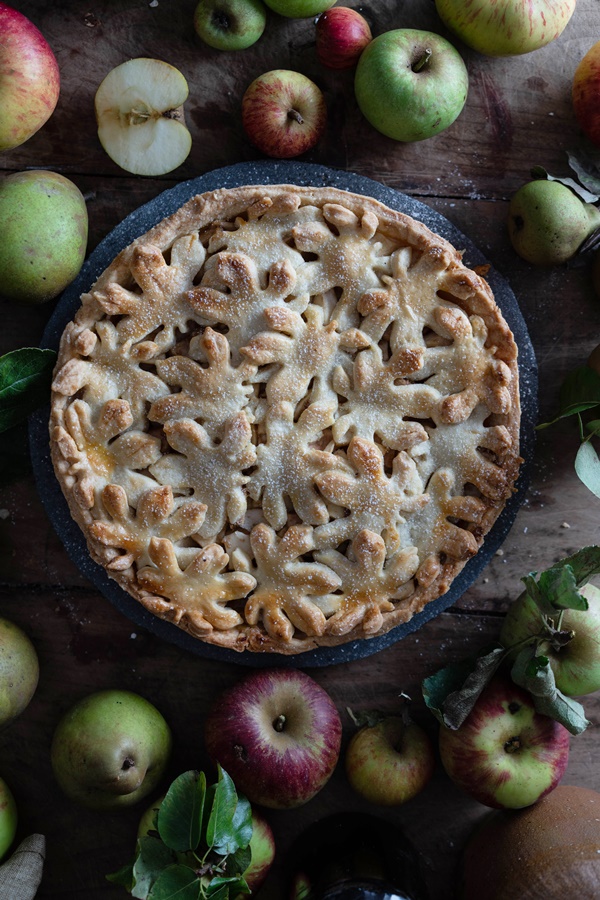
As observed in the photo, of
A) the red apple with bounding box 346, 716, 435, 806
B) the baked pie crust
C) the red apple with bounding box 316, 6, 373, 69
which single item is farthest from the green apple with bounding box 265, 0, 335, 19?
the red apple with bounding box 346, 716, 435, 806

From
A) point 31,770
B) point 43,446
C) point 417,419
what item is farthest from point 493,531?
point 31,770

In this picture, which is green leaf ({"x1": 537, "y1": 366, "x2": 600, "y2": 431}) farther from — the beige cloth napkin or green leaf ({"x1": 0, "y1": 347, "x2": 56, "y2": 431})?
the beige cloth napkin

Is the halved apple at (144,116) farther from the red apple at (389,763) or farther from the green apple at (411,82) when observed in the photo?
the red apple at (389,763)

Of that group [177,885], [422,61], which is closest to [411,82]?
[422,61]

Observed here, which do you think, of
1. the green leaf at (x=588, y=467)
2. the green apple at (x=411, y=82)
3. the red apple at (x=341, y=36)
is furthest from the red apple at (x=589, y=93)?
the green leaf at (x=588, y=467)

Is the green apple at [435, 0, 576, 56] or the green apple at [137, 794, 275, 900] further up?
the green apple at [435, 0, 576, 56]

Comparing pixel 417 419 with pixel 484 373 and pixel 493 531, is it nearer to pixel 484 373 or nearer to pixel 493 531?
pixel 484 373
